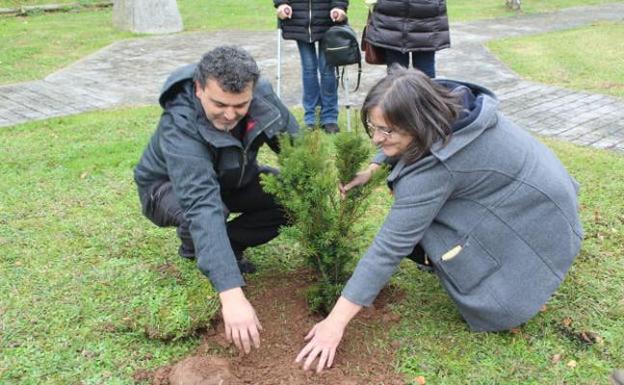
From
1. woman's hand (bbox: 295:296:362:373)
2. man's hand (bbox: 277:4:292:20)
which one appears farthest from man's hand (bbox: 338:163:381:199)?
man's hand (bbox: 277:4:292:20)

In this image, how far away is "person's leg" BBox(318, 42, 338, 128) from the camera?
595cm

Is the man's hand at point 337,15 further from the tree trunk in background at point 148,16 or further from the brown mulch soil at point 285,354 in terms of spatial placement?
the tree trunk in background at point 148,16

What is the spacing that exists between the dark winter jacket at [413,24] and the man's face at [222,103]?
2.87m

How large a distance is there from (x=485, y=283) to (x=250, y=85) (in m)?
1.36

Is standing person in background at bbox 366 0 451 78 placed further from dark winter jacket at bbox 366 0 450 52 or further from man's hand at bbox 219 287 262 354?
man's hand at bbox 219 287 262 354

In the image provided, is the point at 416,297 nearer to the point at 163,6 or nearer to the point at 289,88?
the point at 289,88

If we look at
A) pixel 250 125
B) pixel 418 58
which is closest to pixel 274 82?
pixel 418 58

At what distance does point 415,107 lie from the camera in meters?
2.53

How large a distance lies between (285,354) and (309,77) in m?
3.63

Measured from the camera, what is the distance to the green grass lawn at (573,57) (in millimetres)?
7988

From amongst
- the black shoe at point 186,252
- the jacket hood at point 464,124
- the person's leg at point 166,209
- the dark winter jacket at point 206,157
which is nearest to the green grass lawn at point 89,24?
the black shoe at point 186,252

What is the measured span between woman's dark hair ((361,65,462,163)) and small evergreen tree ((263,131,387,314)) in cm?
31

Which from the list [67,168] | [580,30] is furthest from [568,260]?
[580,30]

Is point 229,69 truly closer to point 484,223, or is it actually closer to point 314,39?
point 484,223
